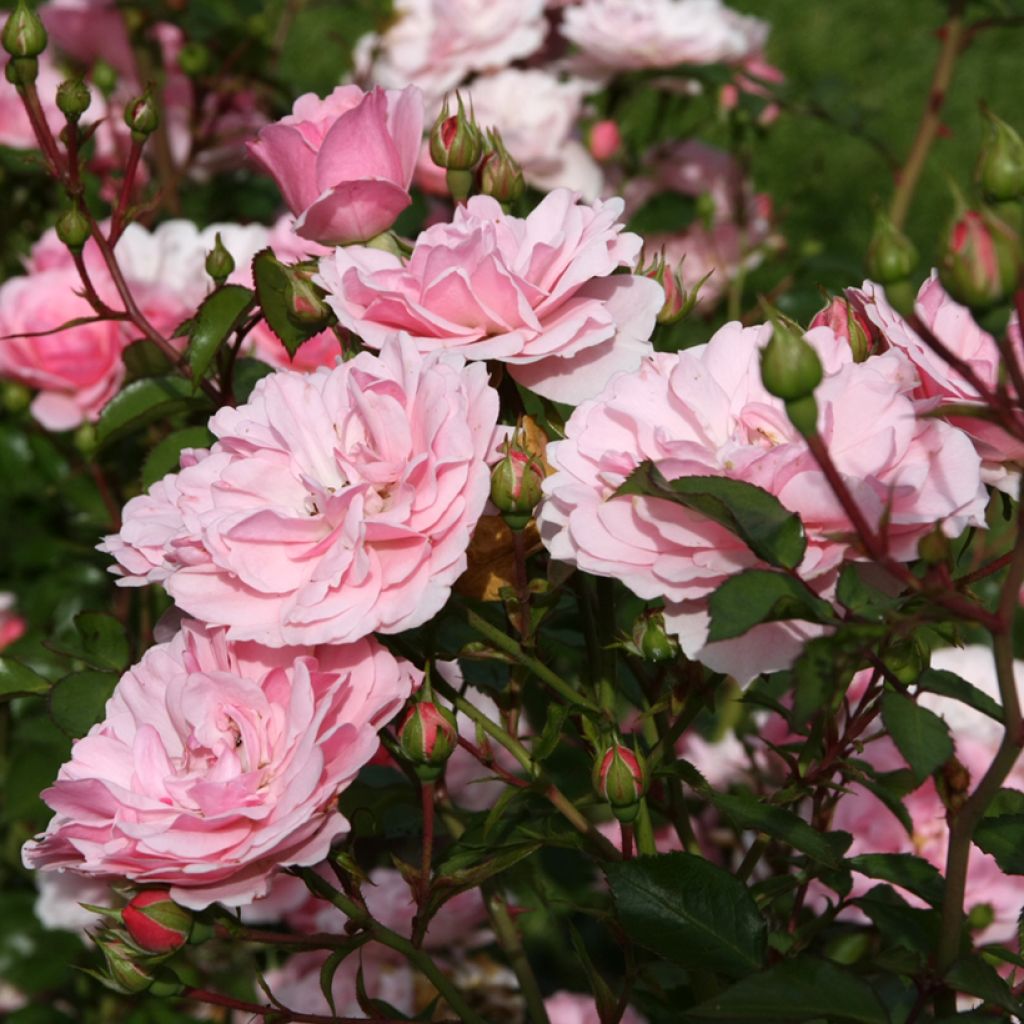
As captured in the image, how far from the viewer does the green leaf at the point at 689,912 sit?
759mm

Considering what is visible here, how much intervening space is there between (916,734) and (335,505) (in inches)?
10.9

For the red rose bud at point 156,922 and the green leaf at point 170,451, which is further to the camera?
the green leaf at point 170,451

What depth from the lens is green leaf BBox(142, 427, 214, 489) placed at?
109 cm

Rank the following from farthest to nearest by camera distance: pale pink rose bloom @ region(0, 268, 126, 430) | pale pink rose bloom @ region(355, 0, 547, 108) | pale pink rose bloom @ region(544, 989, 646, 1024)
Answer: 1. pale pink rose bloom @ region(355, 0, 547, 108)
2. pale pink rose bloom @ region(0, 268, 126, 430)
3. pale pink rose bloom @ region(544, 989, 646, 1024)

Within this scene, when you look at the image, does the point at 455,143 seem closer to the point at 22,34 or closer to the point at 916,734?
the point at 22,34

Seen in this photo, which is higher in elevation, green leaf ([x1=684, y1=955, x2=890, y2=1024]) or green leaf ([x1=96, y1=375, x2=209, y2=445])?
green leaf ([x1=684, y1=955, x2=890, y2=1024])

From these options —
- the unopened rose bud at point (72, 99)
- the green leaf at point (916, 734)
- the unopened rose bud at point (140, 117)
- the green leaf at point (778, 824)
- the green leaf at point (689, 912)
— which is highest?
the unopened rose bud at point (72, 99)

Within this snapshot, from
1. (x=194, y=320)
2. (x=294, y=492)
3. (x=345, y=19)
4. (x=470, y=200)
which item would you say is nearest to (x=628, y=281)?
(x=470, y=200)

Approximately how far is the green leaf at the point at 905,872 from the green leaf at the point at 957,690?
0.33ft

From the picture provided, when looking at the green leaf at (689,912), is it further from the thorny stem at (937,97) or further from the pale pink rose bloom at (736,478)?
the thorny stem at (937,97)

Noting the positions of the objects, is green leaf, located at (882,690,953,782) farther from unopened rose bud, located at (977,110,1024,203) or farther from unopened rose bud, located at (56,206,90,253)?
unopened rose bud, located at (56,206,90,253)

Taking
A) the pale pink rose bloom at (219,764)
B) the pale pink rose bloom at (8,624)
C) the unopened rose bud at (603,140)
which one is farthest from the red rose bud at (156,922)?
the unopened rose bud at (603,140)

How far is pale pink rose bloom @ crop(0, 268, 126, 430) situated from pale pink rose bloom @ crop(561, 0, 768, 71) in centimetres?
75

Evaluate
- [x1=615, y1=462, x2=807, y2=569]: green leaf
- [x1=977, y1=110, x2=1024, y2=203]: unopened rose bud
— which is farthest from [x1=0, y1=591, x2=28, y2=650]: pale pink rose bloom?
[x1=977, y1=110, x2=1024, y2=203]: unopened rose bud
